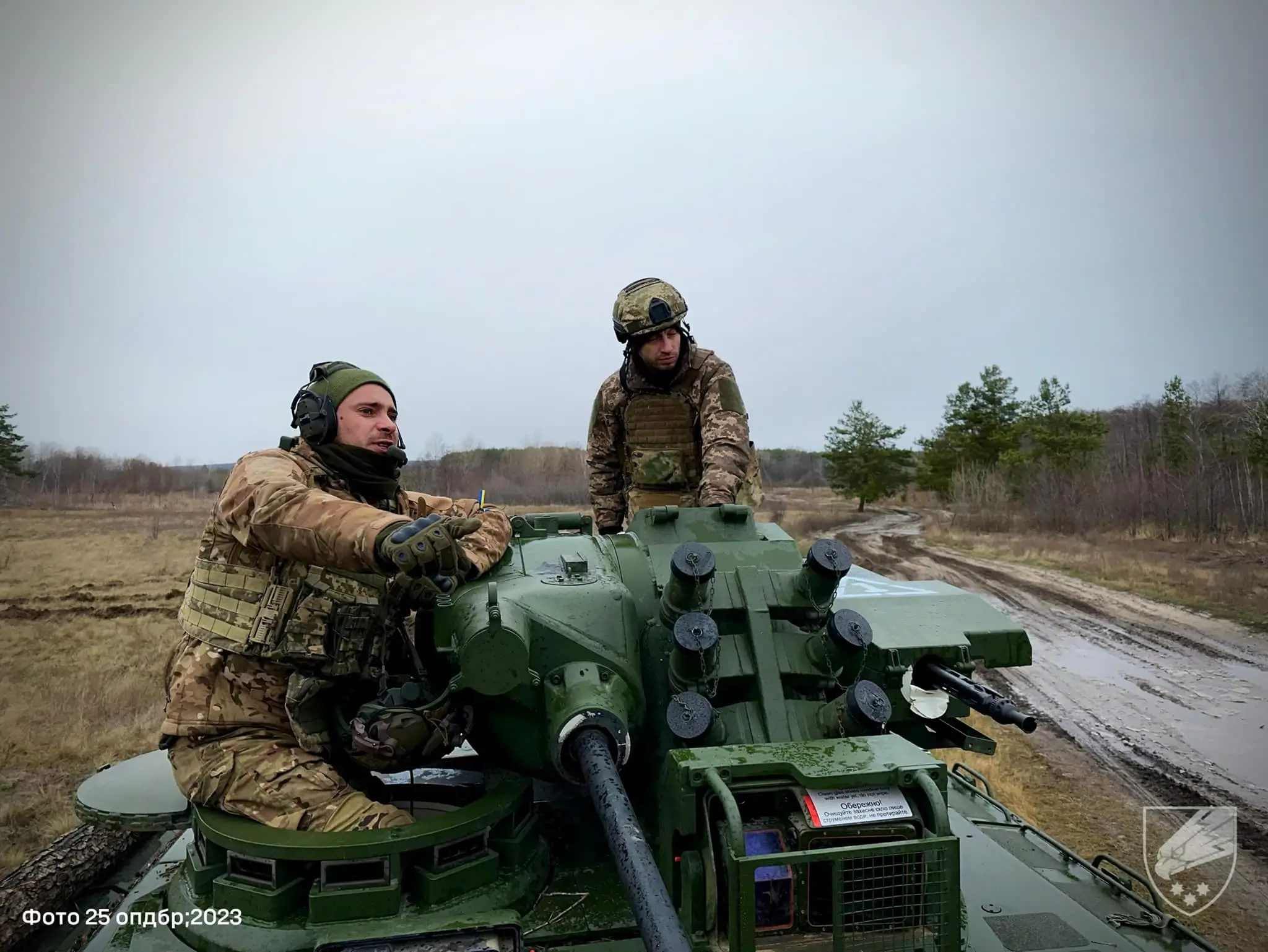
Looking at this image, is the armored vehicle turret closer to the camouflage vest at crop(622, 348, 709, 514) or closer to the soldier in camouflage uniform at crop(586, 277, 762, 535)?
the soldier in camouflage uniform at crop(586, 277, 762, 535)

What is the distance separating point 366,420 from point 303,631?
108 cm

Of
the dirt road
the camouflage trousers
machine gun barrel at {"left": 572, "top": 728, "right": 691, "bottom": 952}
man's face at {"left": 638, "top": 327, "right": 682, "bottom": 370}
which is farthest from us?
the dirt road

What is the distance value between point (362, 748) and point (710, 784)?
5.33 feet

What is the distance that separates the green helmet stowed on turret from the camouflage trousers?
3.18 metres

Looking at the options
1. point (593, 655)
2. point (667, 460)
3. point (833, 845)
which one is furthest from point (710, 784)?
point (667, 460)

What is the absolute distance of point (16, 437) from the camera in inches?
592

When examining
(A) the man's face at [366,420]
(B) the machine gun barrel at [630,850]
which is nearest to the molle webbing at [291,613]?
(A) the man's face at [366,420]

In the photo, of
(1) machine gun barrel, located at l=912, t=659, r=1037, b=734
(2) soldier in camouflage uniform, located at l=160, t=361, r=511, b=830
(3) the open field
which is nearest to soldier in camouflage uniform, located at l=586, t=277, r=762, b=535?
(1) machine gun barrel, located at l=912, t=659, r=1037, b=734

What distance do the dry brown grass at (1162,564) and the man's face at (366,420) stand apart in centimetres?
1533

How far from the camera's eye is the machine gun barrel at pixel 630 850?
2.44 metres

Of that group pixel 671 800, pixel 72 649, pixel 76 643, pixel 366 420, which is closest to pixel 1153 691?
pixel 671 800

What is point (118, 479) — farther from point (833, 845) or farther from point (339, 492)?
point (833, 845)

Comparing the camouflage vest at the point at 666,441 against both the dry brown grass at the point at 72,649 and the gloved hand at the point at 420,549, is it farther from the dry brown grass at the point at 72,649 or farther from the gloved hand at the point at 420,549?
the dry brown grass at the point at 72,649

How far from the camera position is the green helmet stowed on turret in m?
5.77
